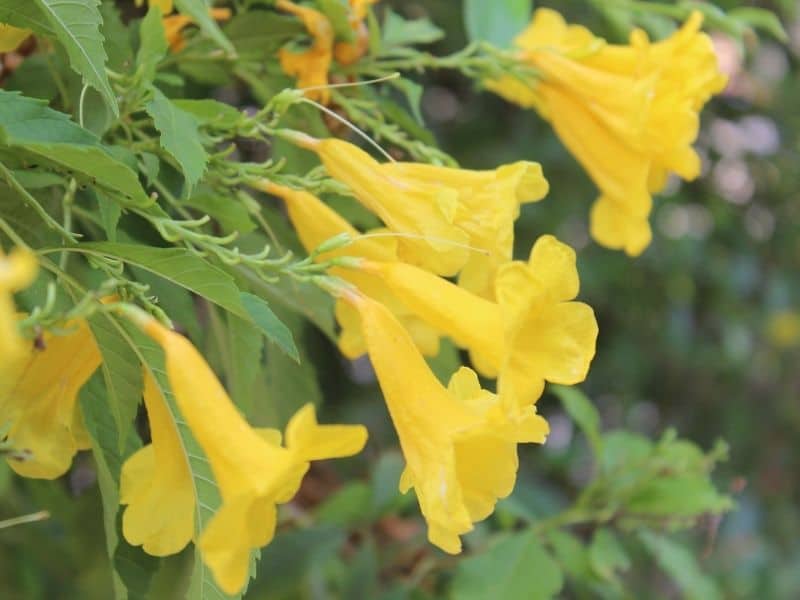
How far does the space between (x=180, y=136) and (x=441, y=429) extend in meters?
0.28

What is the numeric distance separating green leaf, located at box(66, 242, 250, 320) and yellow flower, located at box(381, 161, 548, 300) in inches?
8.6

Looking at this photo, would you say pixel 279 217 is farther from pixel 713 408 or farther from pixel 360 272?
pixel 713 408

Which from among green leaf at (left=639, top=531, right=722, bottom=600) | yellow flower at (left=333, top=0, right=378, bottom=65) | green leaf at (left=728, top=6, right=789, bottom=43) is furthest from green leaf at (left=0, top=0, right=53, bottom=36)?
green leaf at (left=639, top=531, right=722, bottom=600)

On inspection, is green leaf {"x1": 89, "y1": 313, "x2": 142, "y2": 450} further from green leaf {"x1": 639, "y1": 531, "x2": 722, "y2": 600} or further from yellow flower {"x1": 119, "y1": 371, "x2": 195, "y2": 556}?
green leaf {"x1": 639, "y1": 531, "x2": 722, "y2": 600}

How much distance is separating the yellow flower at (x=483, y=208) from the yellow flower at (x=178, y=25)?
26 centimetres

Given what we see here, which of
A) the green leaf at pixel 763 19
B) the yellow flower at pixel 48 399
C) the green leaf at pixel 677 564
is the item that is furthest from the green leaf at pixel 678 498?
the yellow flower at pixel 48 399

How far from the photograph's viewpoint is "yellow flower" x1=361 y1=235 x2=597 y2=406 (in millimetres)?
817

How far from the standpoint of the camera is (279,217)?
1131 mm

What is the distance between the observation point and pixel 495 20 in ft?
4.55

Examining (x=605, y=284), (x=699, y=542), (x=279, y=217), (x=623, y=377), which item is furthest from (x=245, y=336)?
(x=699, y=542)

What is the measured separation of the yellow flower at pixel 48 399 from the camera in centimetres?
83

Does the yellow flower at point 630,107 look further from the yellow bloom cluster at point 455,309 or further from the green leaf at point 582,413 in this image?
the green leaf at point 582,413

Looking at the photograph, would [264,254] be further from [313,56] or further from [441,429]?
[313,56]

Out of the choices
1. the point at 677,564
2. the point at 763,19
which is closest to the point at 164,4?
the point at 763,19
